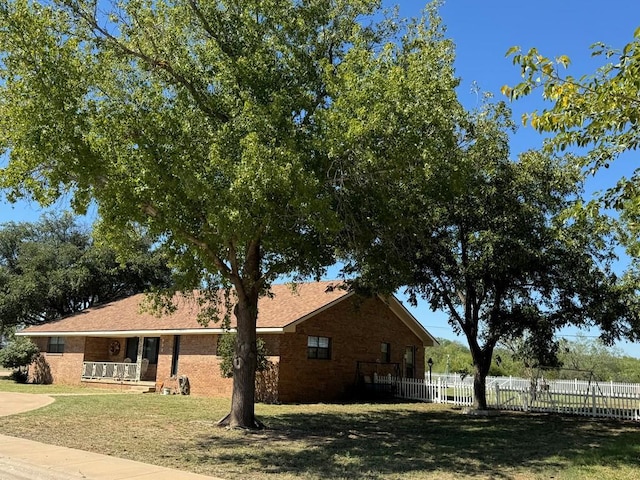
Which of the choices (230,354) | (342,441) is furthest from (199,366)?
(342,441)

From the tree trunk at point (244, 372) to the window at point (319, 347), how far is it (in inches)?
424

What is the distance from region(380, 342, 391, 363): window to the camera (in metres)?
30.7

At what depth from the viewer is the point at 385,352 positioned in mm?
31062

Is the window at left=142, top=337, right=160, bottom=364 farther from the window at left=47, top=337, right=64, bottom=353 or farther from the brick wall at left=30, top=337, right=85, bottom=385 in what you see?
the window at left=47, top=337, right=64, bottom=353

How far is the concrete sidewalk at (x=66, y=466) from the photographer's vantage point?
29.8 feet

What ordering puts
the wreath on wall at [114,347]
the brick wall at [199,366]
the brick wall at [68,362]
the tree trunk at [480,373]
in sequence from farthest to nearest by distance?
1. the wreath on wall at [114,347]
2. the brick wall at [68,362]
3. the brick wall at [199,366]
4. the tree trunk at [480,373]

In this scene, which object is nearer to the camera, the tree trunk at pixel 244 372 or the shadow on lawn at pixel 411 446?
the shadow on lawn at pixel 411 446

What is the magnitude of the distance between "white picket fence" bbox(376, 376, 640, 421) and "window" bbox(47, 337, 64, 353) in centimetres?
1855

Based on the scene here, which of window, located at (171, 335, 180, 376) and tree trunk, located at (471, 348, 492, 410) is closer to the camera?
tree trunk, located at (471, 348, 492, 410)

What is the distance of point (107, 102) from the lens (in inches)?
492

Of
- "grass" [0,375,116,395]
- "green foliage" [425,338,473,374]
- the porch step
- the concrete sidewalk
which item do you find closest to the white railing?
"grass" [0,375,116,395]

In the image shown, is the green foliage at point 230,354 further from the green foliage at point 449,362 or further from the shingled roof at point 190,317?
the green foliage at point 449,362

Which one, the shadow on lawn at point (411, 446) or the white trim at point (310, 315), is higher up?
the white trim at point (310, 315)

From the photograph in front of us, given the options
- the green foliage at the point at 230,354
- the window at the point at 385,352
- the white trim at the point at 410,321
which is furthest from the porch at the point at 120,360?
the white trim at the point at 410,321
